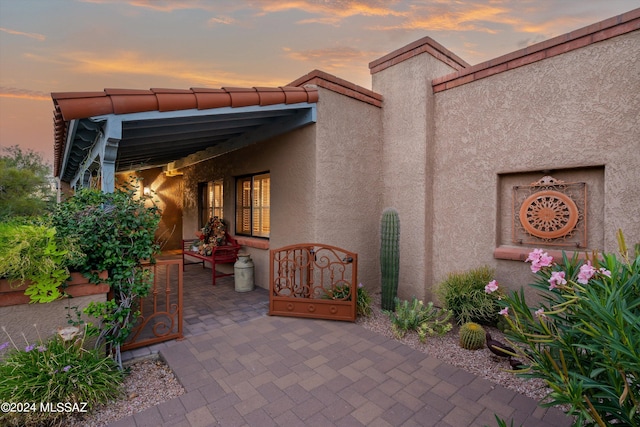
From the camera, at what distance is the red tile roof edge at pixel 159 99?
3049 millimetres

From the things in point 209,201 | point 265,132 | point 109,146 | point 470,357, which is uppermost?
point 265,132

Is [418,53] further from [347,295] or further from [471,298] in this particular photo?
[347,295]

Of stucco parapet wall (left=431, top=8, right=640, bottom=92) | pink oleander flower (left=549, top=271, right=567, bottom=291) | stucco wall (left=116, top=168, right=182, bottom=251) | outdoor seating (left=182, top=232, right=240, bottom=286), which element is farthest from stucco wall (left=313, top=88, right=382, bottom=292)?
stucco wall (left=116, top=168, right=182, bottom=251)

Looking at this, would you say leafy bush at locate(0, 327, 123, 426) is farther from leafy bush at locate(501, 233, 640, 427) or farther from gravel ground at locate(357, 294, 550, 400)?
leafy bush at locate(501, 233, 640, 427)

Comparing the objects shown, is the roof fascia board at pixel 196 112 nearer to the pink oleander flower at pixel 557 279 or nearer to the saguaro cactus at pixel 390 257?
the saguaro cactus at pixel 390 257

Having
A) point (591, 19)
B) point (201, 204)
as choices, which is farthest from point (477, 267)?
point (201, 204)

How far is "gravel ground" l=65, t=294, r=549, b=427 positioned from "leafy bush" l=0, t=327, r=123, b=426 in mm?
131

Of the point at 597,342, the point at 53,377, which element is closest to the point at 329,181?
the point at 597,342

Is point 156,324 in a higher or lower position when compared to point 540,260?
lower

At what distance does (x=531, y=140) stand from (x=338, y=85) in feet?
11.2

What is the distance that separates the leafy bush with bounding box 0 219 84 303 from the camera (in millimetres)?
2486

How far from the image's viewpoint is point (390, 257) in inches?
195

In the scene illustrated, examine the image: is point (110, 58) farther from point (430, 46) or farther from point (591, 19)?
point (591, 19)

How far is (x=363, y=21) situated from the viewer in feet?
20.8
